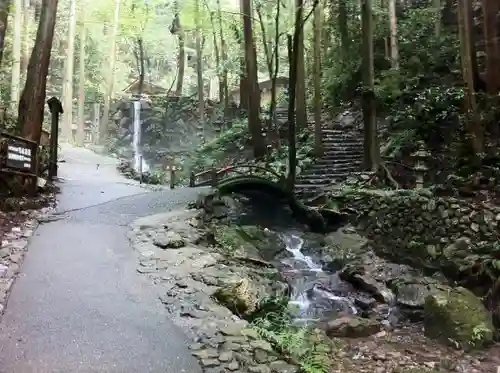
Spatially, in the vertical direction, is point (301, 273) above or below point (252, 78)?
below

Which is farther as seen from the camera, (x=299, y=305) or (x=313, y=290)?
(x=313, y=290)

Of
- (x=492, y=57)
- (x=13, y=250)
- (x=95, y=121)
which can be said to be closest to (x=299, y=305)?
(x=13, y=250)

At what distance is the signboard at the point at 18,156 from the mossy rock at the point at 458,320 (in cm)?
831

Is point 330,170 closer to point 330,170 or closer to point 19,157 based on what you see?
point 330,170

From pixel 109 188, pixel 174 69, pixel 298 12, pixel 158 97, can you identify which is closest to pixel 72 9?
pixel 158 97

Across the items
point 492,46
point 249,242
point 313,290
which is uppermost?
point 492,46

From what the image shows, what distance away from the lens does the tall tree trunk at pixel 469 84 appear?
11.0 meters

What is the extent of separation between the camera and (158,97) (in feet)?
119

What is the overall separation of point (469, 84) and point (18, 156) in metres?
10.3

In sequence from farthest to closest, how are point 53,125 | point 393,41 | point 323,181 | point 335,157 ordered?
point 393,41 < point 335,157 < point 323,181 < point 53,125

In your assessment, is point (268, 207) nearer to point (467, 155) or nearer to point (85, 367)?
point (467, 155)

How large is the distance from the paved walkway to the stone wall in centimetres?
628

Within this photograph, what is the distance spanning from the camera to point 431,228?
34.3 feet

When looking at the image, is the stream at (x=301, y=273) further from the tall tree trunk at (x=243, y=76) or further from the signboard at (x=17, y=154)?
the tall tree trunk at (x=243, y=76)
